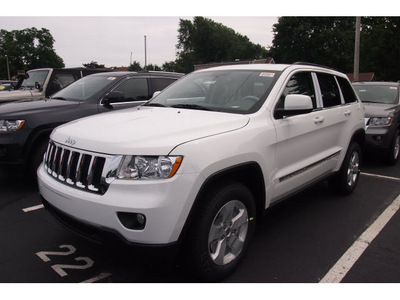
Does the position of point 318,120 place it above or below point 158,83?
→ below

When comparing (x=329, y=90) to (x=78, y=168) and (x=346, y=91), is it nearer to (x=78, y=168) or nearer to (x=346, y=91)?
(x=346, y=91)

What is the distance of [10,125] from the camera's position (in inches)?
177

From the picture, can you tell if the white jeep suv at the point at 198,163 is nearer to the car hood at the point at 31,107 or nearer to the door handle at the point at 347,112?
the door handle at the point at 347,112

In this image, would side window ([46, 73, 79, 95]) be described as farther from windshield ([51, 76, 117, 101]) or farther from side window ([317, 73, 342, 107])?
side window ([317, 73, 342, 107])

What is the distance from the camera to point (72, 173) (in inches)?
102

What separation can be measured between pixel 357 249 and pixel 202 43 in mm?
84374

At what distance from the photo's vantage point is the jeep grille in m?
2.31

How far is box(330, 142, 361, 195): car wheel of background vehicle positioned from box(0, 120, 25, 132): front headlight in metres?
4.32

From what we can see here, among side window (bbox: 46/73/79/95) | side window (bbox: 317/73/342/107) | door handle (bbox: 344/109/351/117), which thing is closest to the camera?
side window (bbox: 317/73/342/107)

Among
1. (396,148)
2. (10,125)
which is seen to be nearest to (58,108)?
(10,125)

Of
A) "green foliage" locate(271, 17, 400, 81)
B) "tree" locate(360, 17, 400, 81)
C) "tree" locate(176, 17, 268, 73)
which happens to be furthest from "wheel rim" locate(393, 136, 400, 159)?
"tree" locate(176, 17, 268, 73)

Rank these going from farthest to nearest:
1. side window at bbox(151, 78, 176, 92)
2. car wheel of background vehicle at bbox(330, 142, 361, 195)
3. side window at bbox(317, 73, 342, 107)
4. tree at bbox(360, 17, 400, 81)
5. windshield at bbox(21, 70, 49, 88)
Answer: tree at bbox(360, 17, 400, 81) < windshield at bbox(21, 70, 49, 88) < side window at bbox(151, 78, 176, 92) < car wheel of background vehicle at bbox(330, 142, 361, 195) < side window at bbox(317, 73, 342, 107)

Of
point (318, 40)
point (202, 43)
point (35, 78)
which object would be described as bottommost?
point (35, 78)

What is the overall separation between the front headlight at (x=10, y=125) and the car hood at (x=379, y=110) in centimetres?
608
